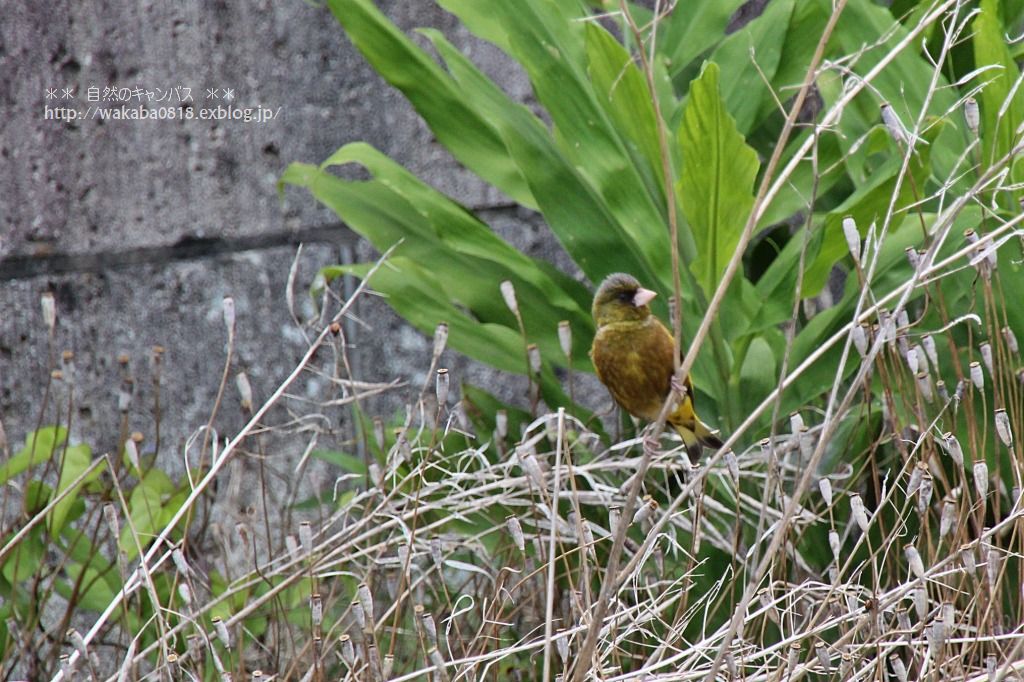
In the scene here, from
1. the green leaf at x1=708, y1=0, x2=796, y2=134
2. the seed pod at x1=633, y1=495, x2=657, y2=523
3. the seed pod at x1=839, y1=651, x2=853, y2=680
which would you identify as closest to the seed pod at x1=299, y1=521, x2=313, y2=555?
the seed pod at x1=633, y1=495, x2=657, y2=523

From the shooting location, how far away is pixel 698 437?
1.32m

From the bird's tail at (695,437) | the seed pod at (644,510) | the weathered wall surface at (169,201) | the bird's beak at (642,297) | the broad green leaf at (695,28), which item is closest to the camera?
the seed pod at (644,510)

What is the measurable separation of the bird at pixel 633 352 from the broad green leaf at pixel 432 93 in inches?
16.0

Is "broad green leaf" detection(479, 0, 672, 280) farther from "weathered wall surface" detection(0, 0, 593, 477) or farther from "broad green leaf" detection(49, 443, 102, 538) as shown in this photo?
"broad green leaf" detection(49, 443, 102, 538)

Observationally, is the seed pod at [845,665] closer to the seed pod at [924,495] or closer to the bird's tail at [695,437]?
the seed pod at [924,495]

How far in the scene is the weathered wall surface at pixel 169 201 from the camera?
1886 mm

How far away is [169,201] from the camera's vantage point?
6.30ft

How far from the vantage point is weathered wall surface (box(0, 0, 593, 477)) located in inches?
74.2

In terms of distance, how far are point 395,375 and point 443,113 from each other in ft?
1.83

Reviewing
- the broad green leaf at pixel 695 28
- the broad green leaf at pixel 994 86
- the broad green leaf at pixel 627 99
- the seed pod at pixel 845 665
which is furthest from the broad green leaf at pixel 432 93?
the seed pod at pixel 845 665

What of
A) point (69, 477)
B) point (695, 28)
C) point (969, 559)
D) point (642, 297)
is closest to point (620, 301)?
point (642, 297)

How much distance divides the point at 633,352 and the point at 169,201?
1.06 metres

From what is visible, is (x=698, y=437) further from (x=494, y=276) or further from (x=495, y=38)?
(x=495, y=38)

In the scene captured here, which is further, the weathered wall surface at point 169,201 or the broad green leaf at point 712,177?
the weathered wall surface at point 169,201
